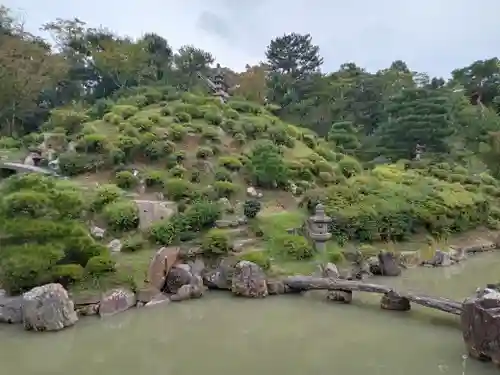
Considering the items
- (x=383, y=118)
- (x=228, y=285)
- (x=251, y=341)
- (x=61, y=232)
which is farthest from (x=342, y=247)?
(x=383, y=118)

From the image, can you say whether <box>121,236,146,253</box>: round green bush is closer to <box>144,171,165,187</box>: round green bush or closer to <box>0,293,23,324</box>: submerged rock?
<box>0,293,23,324</box>: submerged rock

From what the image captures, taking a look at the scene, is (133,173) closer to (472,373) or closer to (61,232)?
(61,232)

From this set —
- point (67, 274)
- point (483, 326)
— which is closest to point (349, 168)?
point (67, 274)

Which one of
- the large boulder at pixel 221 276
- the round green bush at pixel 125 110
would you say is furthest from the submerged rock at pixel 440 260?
the round green bush at pixel 125 110

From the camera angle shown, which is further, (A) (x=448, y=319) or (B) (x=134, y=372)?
(A) (x=448, y=319)

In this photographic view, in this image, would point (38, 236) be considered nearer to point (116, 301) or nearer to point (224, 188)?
point (116, 301)
